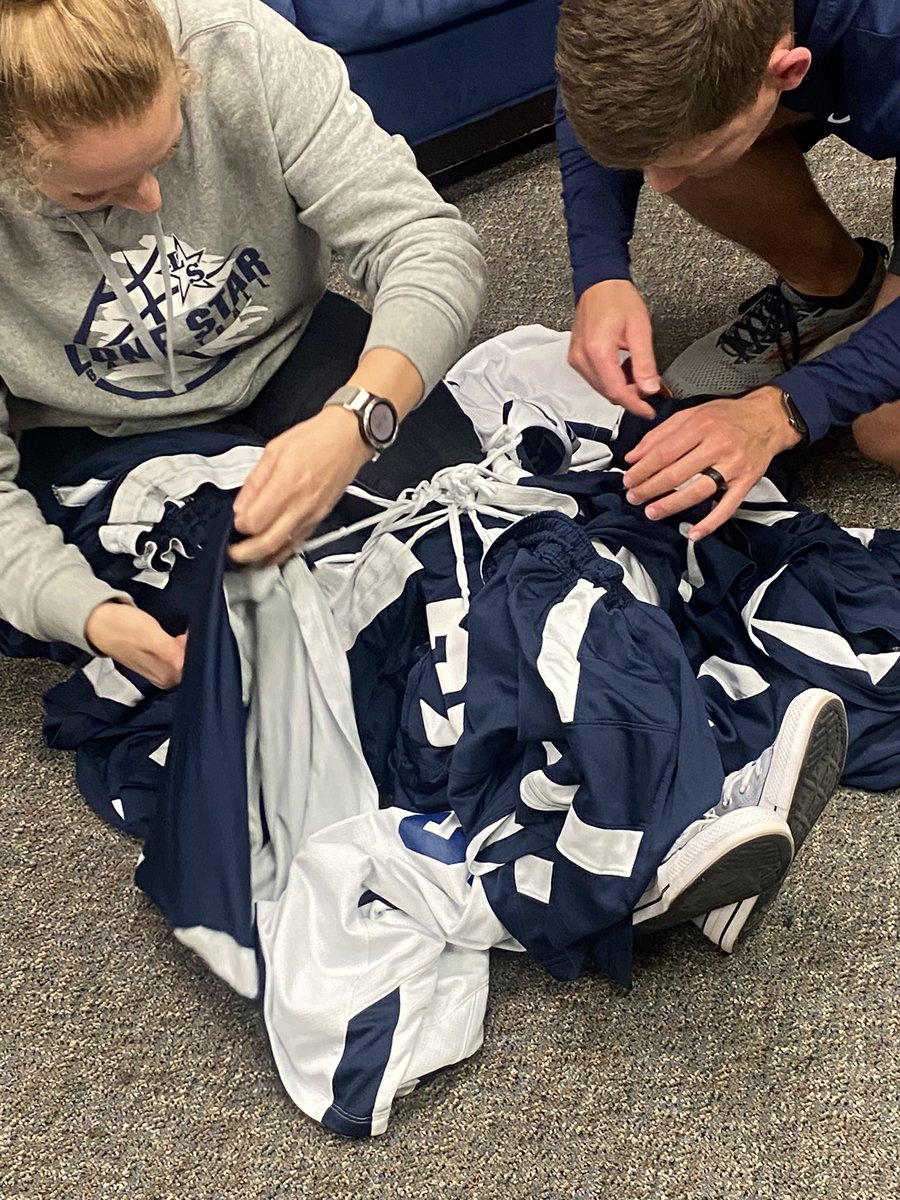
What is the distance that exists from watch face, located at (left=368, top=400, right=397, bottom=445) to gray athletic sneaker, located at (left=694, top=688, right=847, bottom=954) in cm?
37

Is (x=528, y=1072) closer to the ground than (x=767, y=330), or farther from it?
closer to the ground

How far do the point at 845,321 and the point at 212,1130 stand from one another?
1103 mm

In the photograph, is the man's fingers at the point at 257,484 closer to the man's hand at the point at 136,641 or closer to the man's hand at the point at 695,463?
the man's hand at the point at 136,641

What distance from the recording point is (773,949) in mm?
904

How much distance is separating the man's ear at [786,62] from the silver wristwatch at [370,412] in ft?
1.25

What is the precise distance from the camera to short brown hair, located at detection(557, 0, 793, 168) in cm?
76

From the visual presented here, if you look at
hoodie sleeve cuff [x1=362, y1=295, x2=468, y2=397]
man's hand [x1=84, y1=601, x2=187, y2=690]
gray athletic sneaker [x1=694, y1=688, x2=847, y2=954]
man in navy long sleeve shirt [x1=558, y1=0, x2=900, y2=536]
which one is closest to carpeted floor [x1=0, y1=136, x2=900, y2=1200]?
gray athletic sneaker [x1=694, y1=688, x2=847, y2=954]

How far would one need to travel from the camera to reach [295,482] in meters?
0.80

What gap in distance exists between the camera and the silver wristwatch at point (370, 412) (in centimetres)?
84

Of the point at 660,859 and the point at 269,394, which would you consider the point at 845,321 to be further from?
the point at 660,859

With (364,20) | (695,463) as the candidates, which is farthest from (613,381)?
(364,20)

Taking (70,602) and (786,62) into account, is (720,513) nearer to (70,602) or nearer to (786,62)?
(786,62)

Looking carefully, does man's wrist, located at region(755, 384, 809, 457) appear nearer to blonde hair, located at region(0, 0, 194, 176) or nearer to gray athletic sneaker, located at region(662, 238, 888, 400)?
gray athletic sneaker, located at region(662, 238, 888, 400)

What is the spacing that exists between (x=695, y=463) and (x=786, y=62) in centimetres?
31
